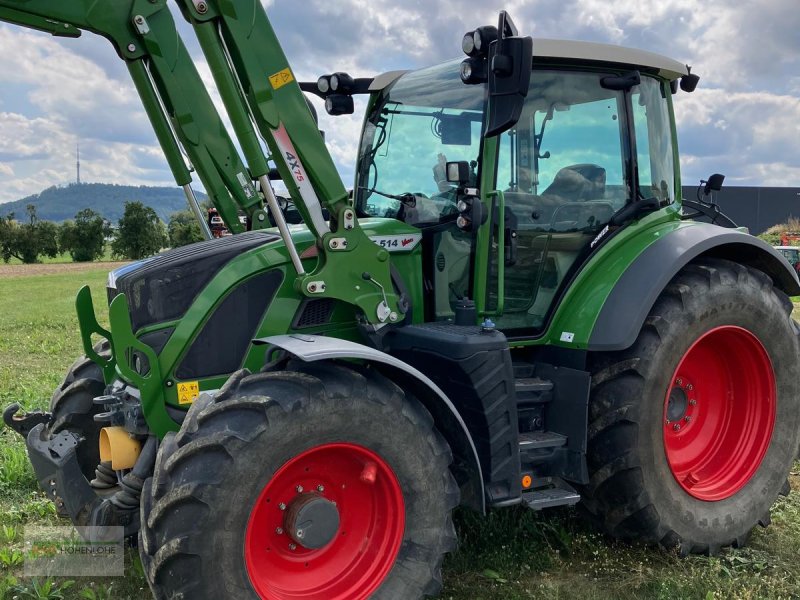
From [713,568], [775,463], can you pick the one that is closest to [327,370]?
[713,568]

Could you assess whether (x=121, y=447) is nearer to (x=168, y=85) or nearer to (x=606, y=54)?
(x=168, y=85)

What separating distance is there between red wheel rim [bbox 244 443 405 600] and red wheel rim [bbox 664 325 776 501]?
6.51ft

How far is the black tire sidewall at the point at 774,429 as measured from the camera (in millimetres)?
4062

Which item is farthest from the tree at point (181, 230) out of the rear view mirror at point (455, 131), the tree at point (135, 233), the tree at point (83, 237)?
the rear view mirror at point (455, 131)

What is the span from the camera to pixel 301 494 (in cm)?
329

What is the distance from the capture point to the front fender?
128 inches

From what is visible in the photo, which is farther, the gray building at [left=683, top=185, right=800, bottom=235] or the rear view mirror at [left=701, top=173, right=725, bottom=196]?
the gray building at [left=683, top=185, right=800, bottom=235]

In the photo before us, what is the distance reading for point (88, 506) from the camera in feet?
11.9

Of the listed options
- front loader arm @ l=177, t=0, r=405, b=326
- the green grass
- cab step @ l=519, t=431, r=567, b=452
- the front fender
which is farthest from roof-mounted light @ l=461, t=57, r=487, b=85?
the green grass

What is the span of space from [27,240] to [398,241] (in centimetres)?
5137

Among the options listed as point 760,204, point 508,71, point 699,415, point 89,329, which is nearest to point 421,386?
point 508,71

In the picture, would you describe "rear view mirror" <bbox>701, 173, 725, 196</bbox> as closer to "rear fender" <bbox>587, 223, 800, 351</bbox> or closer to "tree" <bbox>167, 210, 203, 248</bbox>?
"rear fender" <bbox>587, 223, 800, 351</bbox>

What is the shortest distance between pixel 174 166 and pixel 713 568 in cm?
389

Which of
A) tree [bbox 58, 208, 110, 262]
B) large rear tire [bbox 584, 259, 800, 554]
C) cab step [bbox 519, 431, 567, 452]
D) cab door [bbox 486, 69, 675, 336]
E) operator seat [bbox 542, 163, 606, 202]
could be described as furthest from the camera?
tree [bbox 58, 208, 110, 262]
